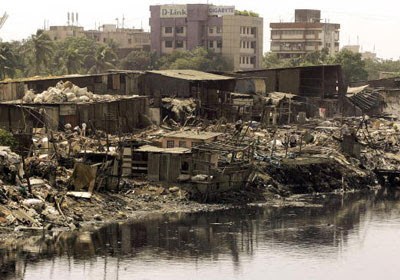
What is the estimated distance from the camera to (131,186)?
43.5 m

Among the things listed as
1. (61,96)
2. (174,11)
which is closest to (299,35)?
(174,11)

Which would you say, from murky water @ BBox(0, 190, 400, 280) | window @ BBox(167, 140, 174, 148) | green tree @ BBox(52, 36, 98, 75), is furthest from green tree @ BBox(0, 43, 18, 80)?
murky water @ BBox(0, 190, 400, 280)

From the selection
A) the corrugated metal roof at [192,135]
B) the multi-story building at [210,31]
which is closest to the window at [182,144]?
the corrugated metal roof at [192,135]

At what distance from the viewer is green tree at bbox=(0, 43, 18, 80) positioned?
265ft

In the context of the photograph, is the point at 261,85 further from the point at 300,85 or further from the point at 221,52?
the point at 221,52

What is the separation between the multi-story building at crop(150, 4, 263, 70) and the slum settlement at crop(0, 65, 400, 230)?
38.0 meters

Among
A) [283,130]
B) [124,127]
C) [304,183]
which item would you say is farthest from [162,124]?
[304,183]

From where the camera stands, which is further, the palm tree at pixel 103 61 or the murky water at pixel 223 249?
the palm tree at pixel 103 61

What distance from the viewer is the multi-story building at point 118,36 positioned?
124m

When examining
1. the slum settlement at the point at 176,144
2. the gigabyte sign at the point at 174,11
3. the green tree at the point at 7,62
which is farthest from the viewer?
the gigabyte sign at the point at 174,11

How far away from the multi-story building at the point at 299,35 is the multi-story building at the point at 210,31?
594 inches

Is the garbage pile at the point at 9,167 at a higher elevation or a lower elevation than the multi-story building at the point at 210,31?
lower

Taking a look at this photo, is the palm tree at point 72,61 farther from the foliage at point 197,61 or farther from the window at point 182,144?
the window at point 182,144

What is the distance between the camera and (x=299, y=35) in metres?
129
